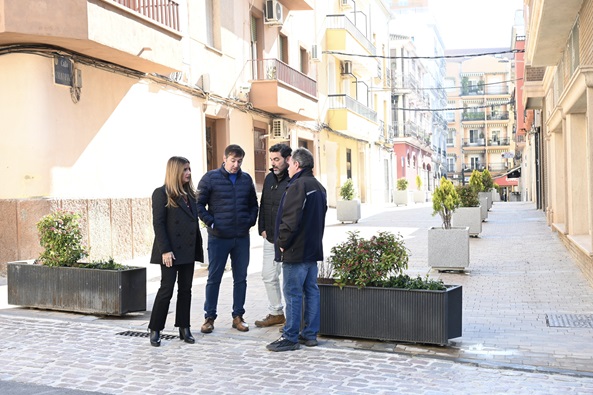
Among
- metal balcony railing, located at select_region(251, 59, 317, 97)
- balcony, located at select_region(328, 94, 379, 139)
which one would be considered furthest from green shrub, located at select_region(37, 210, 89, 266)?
balcony, located at select_region(328, 94, 379, 139)

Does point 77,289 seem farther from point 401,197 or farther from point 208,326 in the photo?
point 401,197

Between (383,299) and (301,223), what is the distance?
3.37 feet

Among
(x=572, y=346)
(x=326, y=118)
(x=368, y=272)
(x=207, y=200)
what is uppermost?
(x=326, y=118)

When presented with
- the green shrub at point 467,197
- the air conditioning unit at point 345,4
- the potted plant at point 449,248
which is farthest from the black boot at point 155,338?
the air conditioning unit at point 345,4

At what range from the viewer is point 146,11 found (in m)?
14.5

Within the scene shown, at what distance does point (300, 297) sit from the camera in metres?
6.79

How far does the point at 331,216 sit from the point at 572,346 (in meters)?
21.2

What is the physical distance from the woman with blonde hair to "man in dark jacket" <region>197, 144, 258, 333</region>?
1.24 feet

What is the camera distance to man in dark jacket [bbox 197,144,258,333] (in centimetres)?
753

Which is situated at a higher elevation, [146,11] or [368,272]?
[146,11]

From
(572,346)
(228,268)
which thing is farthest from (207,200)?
(228,268)

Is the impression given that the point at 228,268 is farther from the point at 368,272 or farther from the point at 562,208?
the point at 562,208

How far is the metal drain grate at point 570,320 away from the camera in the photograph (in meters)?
7.77

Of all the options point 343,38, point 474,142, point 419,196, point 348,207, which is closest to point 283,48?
point 348,207
